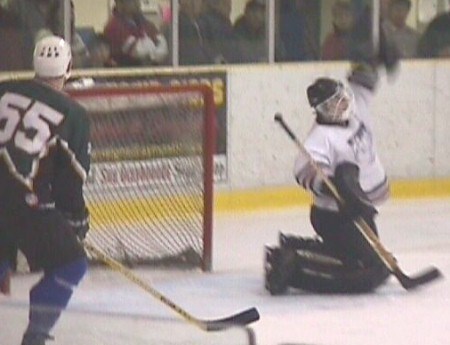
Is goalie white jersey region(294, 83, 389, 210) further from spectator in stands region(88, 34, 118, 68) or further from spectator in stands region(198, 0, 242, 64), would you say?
spectator in stands region(198, 0, 242, 64)

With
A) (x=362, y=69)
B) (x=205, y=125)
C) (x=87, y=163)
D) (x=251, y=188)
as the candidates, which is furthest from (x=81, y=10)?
(x=87, y=163)

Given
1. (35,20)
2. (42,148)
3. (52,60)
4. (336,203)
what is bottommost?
(336,203)

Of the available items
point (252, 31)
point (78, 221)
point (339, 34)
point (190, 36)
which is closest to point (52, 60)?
point (78, 221)

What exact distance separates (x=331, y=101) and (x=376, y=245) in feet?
2.17

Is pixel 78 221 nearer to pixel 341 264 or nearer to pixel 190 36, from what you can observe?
pixel 341 264

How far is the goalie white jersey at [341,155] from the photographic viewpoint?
7180 mm

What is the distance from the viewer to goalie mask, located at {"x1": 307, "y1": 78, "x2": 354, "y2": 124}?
7.22m

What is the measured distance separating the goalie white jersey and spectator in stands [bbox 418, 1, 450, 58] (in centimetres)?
406

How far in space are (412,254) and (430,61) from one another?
2.94 metres

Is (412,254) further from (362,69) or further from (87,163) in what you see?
(87,163)

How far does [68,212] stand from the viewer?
5.69m

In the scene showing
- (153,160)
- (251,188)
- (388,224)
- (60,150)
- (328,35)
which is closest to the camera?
(60,150)

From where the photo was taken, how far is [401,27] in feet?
37.2

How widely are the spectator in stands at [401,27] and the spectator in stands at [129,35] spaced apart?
75.9 inches
